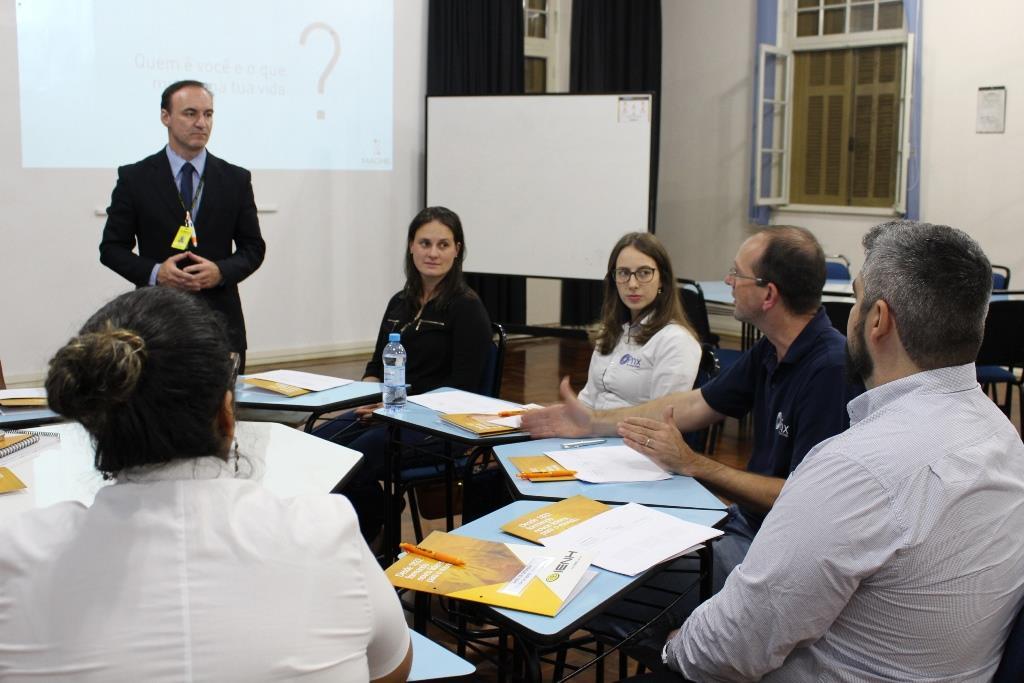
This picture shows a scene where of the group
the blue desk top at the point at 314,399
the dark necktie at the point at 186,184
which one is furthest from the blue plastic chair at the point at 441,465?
the dark necktie at the point at 186,184

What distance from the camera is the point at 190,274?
13.4 feet

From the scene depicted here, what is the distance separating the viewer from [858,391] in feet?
8.08

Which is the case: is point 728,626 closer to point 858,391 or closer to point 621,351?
point 858,391

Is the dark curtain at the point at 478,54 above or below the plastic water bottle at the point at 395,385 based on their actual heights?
above

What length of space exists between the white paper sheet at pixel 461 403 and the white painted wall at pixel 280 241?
332 centimetres

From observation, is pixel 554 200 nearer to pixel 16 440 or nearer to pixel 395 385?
pixel 395 385

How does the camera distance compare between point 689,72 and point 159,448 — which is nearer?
point 159,448

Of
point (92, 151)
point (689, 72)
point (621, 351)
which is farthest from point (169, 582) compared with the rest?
point (689, 72)

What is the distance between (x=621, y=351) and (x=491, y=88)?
4.69 m

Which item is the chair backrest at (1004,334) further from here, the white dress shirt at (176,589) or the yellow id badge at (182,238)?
the white dress shirt at (176,589)

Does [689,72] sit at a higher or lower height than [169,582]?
higher

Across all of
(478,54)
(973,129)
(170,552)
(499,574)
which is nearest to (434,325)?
(499,574)

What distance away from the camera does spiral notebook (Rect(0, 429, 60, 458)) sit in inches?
99.5

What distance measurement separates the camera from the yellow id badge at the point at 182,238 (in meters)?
4.26
